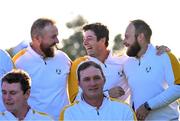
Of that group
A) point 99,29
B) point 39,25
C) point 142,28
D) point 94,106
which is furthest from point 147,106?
point 39,25

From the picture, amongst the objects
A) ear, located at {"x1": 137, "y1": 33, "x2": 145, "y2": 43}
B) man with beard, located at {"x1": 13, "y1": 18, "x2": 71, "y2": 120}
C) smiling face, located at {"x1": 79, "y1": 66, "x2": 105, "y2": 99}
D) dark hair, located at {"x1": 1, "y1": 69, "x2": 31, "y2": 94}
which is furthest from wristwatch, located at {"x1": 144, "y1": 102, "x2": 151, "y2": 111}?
dark hair, located at {"x1": 1, "y1": 69, "x2": 31, "y2": 94}

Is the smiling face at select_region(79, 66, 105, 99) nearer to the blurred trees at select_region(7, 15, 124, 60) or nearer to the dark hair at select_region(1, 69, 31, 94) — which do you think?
the dark hair at select_region(1, 69, 31, 94)

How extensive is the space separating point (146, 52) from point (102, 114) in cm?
163

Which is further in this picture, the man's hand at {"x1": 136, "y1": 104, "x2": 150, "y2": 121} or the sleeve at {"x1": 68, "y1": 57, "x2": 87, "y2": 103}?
the sleeve at {"x1": 68, "y1": 57, "x2": 87, "y2": 103}

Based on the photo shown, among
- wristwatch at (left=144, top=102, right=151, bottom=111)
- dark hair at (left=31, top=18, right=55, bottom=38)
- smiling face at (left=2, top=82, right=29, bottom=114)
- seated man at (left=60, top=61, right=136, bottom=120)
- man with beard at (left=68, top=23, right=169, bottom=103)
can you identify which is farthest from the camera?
dark hair at (left=31, top=18, right=55, bottom=38)

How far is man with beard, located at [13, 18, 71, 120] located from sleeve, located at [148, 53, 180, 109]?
120cm

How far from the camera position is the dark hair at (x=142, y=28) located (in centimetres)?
1091

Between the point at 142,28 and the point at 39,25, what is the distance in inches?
Answer: 53.0

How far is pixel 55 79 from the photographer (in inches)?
434

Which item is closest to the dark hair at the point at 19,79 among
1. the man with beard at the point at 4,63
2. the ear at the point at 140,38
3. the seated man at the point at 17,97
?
the seated man at the point at 17,97

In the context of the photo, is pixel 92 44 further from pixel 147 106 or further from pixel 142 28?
pixel 147 106

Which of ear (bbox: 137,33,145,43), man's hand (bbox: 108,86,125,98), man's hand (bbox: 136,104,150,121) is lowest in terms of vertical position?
man's hand (bbox: 136,104,150,121)

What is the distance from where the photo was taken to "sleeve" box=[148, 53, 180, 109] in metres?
10.8

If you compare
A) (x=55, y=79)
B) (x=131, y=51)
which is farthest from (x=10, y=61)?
(x=131, y=51)
